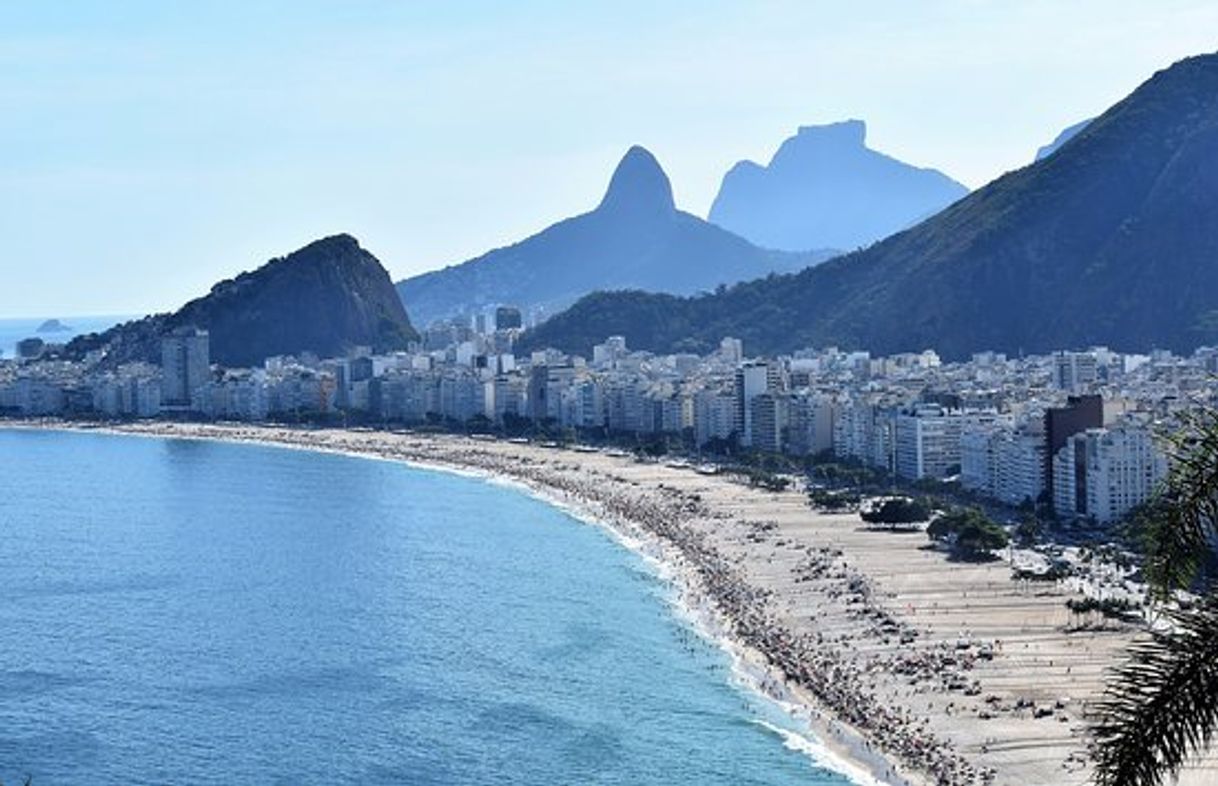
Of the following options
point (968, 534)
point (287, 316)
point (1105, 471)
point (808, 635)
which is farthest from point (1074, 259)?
point (808, 635)

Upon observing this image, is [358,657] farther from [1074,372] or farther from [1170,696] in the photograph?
[1074,372]

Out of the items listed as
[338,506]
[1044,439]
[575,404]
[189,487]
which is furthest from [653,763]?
[575,404]

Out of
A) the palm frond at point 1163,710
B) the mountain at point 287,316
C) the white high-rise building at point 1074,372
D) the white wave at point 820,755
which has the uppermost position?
the mountain at point 287,316

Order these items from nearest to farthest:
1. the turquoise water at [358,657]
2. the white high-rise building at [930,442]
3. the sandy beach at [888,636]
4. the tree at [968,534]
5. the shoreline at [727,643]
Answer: the shoreline at [727,643] → the sandy beach at [888,636] → the turquoise water at [358,657] → the tree at [968,534] → the white high-rise building at [930,442]

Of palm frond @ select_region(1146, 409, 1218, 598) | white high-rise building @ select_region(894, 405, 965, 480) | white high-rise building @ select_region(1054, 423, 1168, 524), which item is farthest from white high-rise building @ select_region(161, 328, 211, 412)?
palm frond @ select_region(1146, 409, 1218, 598)

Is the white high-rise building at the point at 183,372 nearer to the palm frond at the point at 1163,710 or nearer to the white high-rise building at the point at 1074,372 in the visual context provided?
the white high-rise building at the point at 1074,372

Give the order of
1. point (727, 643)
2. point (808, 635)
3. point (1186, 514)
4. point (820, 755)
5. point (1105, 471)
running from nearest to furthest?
1. point (1186, 514)
2. point (820, 755)
3. point (808, 635)
4. point (727, 643)
5. point (1105, 471)

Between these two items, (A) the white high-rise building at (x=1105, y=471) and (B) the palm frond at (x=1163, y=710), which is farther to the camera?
(A) the white high-rise building at (x=1105, y=471)

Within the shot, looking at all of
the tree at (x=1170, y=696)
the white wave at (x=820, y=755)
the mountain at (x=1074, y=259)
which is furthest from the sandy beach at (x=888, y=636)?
the mountain at (x=1074, y=259)
